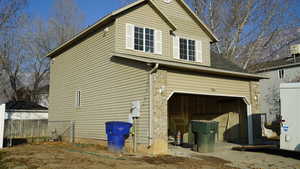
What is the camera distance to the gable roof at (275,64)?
2951cm

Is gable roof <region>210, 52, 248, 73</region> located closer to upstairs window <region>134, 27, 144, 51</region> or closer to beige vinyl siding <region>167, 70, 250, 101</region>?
beige vinyl siding <region>167, 70, 250, 101</region>

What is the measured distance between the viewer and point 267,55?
1122 inches

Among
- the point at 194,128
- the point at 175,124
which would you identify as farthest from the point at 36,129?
the point at 194,128

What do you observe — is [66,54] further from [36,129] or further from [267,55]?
[267,55]

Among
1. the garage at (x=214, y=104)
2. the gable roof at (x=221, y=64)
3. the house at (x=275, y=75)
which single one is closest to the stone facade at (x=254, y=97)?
the garage at (x=214, y=104)

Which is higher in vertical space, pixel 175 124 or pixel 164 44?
pixel 164 44

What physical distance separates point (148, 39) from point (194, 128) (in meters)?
5.11

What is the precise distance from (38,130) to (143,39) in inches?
701

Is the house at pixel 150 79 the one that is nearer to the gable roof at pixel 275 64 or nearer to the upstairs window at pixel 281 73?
the gable roof at pixel 275 64

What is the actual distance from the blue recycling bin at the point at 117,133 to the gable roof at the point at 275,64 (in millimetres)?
20492

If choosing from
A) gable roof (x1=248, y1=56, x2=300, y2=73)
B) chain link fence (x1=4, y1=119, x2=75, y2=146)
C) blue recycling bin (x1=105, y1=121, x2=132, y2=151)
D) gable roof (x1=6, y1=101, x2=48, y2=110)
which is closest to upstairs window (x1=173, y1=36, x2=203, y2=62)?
blue recycling bin (x1=105, y1=121, x2=132, y2=151)

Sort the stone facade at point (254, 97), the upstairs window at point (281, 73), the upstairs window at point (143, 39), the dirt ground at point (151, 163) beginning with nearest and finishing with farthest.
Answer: the dirt ground at point (151, 163)
the upstairs window at point (143, 39)
the stone facade at point (254, 97)
the upstairs window at point (281, 73)

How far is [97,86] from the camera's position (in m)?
15.6

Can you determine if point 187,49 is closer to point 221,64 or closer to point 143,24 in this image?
point 221,64
